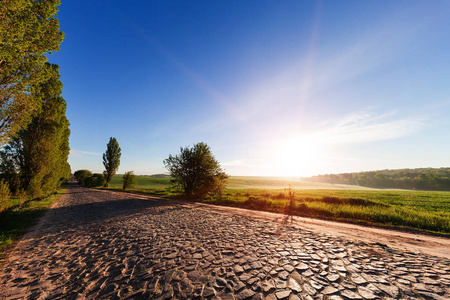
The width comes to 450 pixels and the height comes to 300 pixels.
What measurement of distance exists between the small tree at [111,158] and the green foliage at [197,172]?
107ft

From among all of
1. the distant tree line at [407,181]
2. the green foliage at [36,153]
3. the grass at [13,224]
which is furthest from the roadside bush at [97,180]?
the distant tree line at [407,181]

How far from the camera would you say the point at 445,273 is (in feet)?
15.2

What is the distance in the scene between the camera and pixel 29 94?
34.0 ft

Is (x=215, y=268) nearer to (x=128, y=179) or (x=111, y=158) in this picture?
(x=128, y=179)

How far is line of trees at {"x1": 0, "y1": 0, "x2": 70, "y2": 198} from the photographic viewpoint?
6984mm

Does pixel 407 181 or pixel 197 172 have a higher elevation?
pixel 197 172

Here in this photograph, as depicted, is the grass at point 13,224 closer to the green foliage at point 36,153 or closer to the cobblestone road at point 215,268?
the cobblestone road at point 215,268

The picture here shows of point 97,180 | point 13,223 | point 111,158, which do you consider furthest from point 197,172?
point 97,180

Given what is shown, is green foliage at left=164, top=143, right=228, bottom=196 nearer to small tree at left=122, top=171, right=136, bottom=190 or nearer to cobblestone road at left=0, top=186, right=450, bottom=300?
cobblestone road at left=0, top=186, right=450, bottom=300

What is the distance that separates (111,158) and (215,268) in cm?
5348

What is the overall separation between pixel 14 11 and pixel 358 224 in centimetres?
2178

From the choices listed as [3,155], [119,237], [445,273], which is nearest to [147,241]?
[119,237]

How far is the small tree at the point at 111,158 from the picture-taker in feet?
153

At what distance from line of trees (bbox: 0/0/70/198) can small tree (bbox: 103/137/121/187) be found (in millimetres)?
31119
